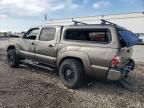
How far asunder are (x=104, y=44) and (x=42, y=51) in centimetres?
250

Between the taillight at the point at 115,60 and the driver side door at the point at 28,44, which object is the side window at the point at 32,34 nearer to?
the driver side door at the point at 28,44

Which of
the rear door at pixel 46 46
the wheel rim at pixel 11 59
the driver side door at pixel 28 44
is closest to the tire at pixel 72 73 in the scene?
the rear door at pixel 46 46

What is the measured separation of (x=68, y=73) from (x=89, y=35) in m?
1.31

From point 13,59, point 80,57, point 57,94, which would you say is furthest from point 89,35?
point 13,59

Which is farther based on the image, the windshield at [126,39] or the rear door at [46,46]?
the rear door at [46,46]

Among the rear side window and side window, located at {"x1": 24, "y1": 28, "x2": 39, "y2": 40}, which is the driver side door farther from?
the rear side window

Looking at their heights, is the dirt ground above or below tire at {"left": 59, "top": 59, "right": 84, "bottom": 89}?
below

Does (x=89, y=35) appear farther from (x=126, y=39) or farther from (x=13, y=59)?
(x=13, y=59)

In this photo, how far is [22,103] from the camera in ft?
16.1

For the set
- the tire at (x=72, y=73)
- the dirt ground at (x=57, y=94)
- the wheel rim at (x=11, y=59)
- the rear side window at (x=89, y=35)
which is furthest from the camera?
the wheel rim at (x=11, y=59)

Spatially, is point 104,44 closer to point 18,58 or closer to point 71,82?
point 71,82

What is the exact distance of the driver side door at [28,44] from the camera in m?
7.55

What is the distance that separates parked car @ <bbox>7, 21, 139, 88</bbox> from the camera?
5.35 m

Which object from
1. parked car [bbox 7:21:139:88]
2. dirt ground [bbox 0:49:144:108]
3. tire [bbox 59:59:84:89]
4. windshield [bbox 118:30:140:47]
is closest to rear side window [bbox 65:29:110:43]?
parked car [bbox 7:21:139:88]
